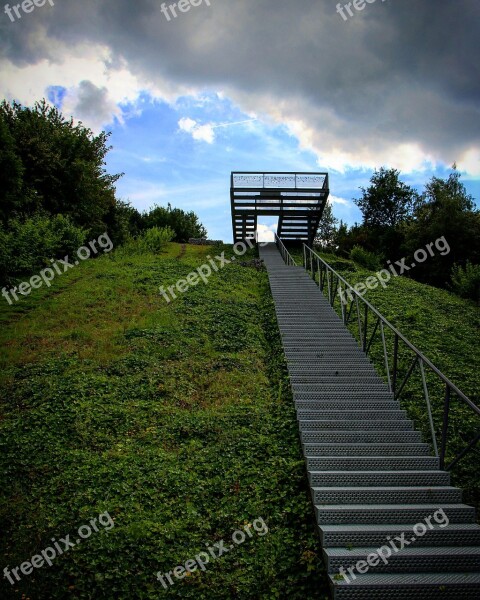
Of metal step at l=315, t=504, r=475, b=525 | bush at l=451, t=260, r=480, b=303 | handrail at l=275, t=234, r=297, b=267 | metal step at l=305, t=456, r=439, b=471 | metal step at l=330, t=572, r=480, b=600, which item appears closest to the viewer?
metal step at l=330, t=572, r=480, b=600

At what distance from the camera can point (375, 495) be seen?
17.8ft

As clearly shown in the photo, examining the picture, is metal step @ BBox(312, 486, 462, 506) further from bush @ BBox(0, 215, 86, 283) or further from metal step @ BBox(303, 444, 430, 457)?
bush @ BBox(0, 215, 86, 283)

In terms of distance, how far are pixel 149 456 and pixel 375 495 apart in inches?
128

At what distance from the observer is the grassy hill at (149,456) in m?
4.70

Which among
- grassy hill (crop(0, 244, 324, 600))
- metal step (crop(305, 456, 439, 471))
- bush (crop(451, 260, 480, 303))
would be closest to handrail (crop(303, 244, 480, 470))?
metal step (crop(305, 456, 439, 471))

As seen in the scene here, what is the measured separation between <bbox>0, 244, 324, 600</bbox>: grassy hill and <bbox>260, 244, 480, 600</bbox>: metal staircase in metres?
0.32

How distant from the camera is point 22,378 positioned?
28.0 feet

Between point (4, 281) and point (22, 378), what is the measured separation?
6438 mm

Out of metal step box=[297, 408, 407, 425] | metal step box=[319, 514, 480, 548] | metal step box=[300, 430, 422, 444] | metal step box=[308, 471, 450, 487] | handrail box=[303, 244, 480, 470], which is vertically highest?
handrail box=[303, 244, 480, 470]

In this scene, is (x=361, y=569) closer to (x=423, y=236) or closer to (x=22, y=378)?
(x=22, y=378)

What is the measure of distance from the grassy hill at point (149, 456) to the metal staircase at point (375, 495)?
1.04 ft

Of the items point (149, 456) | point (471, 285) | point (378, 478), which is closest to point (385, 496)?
point (378, 478)

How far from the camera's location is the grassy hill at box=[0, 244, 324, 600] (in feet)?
15.4

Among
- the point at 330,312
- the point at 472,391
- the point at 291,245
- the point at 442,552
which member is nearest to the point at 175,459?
the point at 442,552
